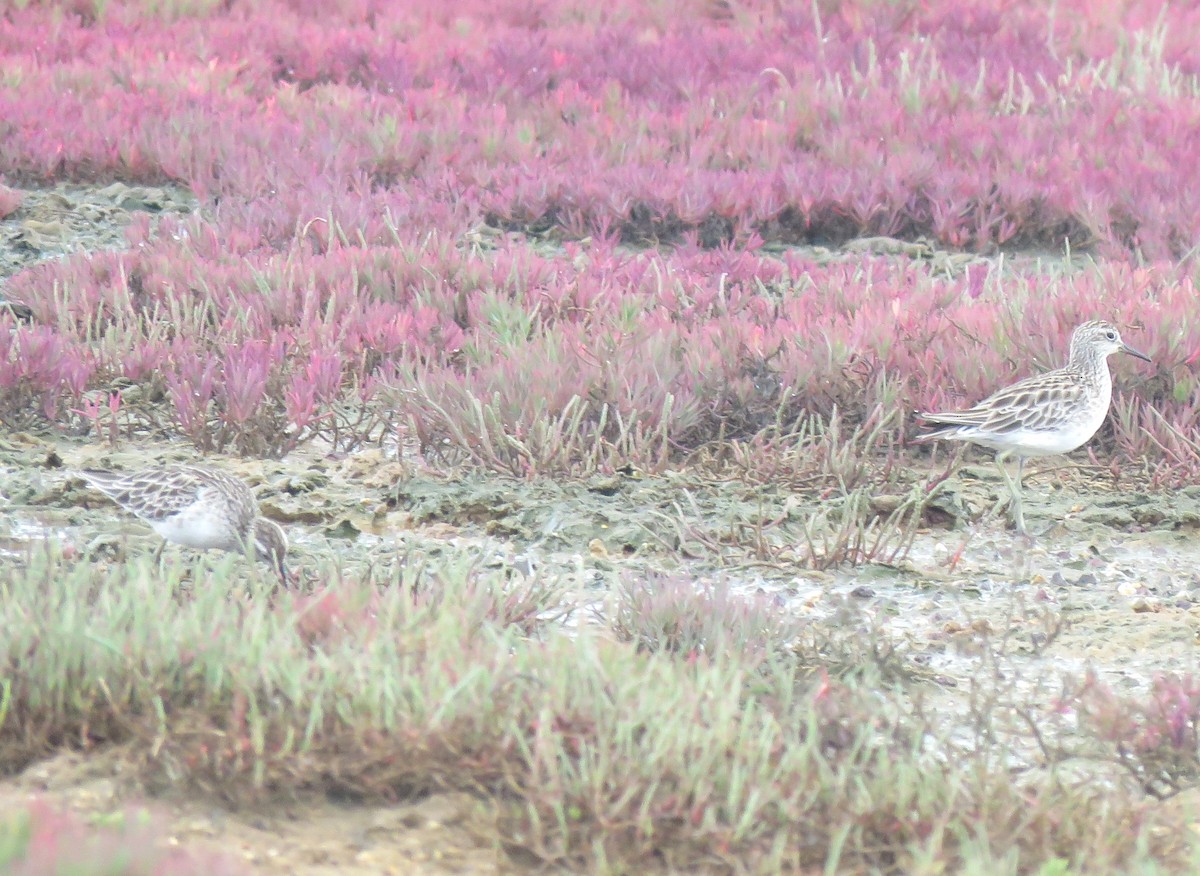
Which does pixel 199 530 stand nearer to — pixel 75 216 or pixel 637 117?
pixel 75 216

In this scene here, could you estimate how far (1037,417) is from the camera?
570cm

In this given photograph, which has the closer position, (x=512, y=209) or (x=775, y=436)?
(x=775, y=436)

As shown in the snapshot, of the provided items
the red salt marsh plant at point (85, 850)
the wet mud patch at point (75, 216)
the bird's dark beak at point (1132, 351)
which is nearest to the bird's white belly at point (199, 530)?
the red salt marsh plant at point (85, 850)

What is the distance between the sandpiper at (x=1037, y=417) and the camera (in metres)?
5.69

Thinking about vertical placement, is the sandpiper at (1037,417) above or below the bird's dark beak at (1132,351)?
below

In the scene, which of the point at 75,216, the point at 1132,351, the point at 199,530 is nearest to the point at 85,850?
the point at 199,530

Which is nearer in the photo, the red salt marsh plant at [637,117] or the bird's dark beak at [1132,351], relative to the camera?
the bird's dark beak at [1132,351]

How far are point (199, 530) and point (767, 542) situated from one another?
1871 millimetres

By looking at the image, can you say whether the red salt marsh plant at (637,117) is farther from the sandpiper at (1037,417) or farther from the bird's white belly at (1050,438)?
the bird's white belly at (1050,438)

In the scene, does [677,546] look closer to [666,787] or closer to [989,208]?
[666,787]

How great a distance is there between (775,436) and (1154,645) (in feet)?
6.05

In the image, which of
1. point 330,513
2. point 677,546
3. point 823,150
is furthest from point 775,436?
point 823,150

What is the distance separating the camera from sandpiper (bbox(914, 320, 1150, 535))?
569 cm

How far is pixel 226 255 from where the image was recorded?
28.0 feet
